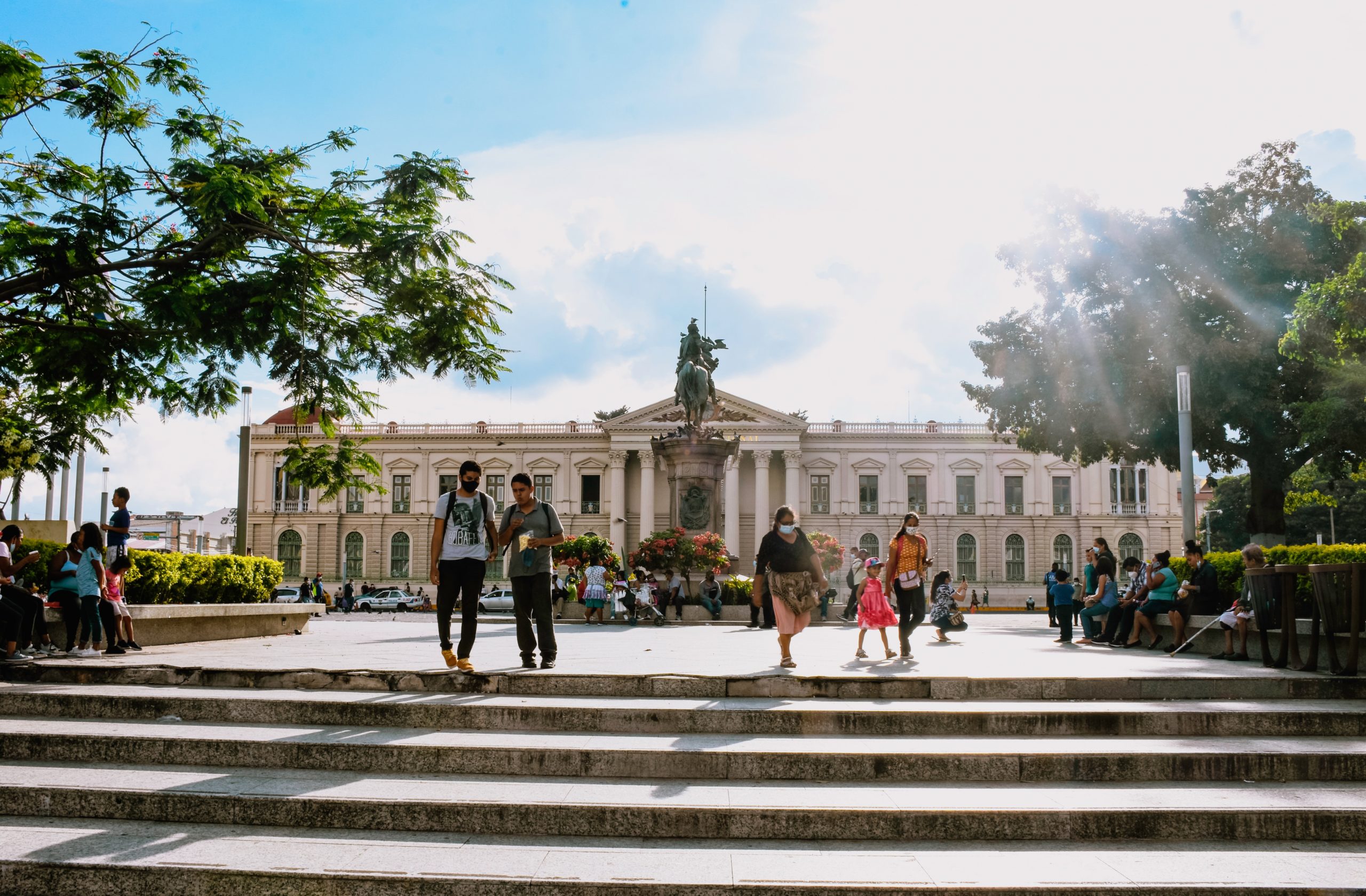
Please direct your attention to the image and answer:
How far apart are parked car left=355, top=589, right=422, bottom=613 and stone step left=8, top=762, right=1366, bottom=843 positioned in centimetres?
4284

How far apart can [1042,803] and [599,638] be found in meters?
9.59

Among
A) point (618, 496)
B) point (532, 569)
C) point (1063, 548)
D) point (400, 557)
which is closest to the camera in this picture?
point (532, 569)

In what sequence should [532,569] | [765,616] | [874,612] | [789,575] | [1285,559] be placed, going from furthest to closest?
[765,616]
[1285,559]
[874,612]
[789,575]
[532,569]

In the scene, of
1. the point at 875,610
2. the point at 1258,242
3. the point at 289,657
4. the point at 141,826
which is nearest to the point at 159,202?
the point at 289,657

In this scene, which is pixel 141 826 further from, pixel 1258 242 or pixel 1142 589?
pixel 1258 242

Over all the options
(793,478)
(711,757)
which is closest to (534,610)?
(711,757)

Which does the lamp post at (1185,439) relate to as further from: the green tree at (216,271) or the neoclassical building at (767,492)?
the neoclassical building at (767,492)

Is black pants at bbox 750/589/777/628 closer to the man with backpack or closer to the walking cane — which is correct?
the walking cane

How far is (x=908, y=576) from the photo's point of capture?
1005 centimetres

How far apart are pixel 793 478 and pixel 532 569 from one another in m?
55.5

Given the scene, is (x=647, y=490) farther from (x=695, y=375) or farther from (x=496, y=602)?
(x=695, y=375)

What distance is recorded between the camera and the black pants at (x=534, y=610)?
757cm

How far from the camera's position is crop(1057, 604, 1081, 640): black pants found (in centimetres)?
→ 1352

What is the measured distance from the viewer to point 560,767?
5.26 m
